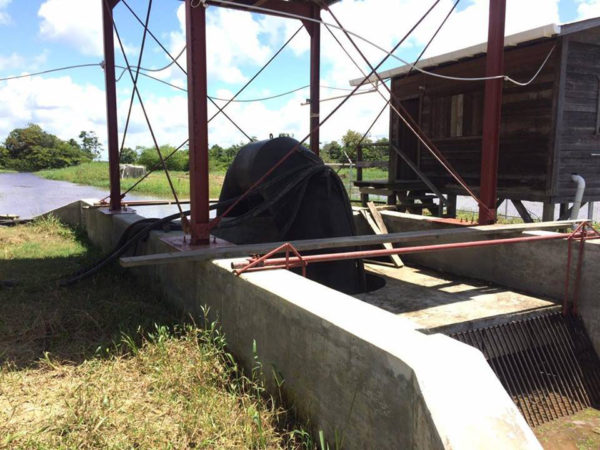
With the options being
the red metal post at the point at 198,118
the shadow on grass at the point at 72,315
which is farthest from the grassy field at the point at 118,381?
the red metal post at the point at 198,118

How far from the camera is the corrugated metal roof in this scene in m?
9.07

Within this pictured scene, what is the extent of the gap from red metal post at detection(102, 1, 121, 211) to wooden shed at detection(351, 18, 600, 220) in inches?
221

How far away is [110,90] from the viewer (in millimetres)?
9234

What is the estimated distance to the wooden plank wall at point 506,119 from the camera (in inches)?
390

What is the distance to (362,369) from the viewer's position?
8.16 feet

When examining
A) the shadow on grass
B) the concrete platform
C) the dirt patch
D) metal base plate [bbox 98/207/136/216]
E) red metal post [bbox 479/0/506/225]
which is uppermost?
red metal post [bbox 479/0/506/225]

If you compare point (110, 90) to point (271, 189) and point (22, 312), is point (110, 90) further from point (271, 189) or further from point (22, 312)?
point (22, 312)

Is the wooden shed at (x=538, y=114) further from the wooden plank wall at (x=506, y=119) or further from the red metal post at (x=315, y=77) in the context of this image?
the red metal post at (x=315, y=77)

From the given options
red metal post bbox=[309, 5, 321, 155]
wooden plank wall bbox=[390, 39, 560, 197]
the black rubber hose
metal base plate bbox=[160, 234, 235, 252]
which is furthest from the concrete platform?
wooden plank wall bbox=[390, 39, 560, 197]

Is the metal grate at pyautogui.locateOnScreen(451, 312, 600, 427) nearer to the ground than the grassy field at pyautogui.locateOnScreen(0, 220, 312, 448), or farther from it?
nearer to the ground

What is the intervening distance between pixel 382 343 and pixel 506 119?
9.75 m

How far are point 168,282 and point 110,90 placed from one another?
5.29 meters

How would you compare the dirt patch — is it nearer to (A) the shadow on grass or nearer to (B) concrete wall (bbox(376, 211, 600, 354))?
(B) concrete wall (bbox(376, 211, 600, 354))

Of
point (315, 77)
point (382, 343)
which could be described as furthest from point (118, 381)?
point (315, 77)
